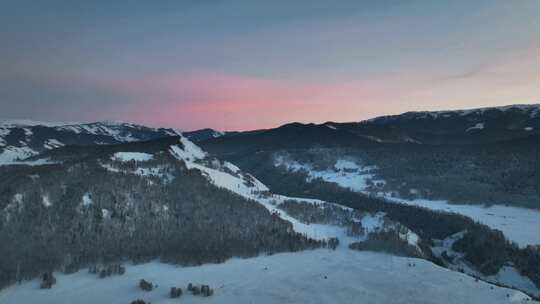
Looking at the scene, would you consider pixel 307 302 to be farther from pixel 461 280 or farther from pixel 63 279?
pixel 63 279

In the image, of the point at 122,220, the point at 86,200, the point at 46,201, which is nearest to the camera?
the point at 46,201

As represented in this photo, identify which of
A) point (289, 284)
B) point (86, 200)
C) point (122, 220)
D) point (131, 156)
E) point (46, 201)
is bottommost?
point (289, 284)

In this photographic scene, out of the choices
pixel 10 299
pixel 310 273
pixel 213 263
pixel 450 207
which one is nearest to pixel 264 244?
pixel 213 263

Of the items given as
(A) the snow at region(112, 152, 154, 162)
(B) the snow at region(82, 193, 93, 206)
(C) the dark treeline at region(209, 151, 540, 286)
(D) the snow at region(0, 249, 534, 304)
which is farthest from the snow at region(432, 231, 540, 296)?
(A) the snow at region(112, 152, 154, 162)

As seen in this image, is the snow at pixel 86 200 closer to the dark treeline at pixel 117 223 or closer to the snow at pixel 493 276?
the dark treeline at pixel 117 223

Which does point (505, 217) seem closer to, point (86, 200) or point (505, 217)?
point (505, 217)

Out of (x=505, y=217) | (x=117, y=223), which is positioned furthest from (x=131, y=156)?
(x=505, y=217)

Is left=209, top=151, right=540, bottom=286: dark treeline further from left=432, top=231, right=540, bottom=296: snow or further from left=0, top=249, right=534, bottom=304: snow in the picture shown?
left=0, top=249, right=534, bottom=304: snow
